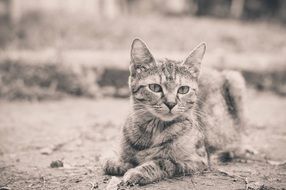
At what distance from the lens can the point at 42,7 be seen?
464 inches

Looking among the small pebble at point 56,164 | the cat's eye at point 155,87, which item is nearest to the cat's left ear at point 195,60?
the cat's eye at point 155,87

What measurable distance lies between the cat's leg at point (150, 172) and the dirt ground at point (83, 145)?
61mm

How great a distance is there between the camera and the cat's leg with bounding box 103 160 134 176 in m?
4.01

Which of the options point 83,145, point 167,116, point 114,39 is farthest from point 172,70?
point 114,39

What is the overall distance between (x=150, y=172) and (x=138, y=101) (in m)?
0.64

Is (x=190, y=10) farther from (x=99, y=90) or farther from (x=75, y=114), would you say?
(x=75, y=114)

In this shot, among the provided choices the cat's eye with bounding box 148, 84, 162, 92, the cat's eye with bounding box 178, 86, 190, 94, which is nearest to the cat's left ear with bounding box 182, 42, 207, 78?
the cat's eye with bounding box 178, 86, 190, 94

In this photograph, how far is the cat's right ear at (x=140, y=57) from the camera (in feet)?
13.5

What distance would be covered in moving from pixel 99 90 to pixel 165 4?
6.56 meters

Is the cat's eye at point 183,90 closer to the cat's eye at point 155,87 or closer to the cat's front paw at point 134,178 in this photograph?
the cat's eye at point 155,87

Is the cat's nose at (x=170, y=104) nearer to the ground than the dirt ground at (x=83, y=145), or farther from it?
farther from it

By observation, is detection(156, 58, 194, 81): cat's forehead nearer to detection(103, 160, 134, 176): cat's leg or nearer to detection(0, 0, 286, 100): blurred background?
detection(103, 160, 134, 176): cat's leg

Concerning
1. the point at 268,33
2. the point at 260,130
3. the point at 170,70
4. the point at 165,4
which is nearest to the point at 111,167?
the point at 170,70

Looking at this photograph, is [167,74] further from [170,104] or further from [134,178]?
[134,178]
